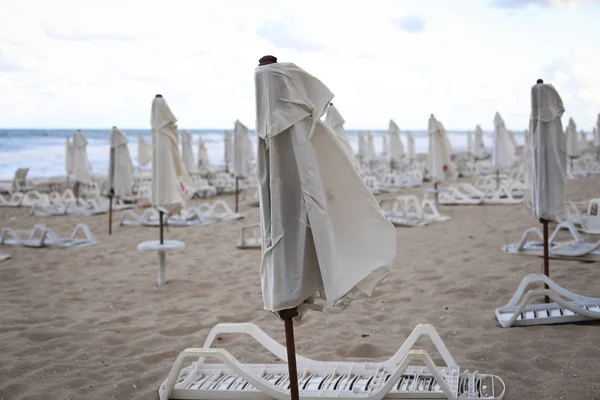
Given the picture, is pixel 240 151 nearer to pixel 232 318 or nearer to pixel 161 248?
pixel 161 248

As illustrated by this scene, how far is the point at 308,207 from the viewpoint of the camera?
1946 mm

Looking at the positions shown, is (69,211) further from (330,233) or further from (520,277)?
(330,233)

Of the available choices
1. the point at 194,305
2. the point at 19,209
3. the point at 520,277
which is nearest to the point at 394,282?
the point at 520,277

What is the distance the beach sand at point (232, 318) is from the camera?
340 centimetres

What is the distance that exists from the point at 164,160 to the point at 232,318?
87.5 inches

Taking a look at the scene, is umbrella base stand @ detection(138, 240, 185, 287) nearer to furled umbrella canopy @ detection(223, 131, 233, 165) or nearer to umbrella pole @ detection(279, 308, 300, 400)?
umbrella pole @ detection(279, 308, 300, 400)

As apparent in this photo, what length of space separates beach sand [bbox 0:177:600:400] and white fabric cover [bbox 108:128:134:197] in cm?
168

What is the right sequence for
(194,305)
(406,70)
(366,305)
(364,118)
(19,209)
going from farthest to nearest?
(364,118), (406,70), (19,209), (194,305), (366,305)

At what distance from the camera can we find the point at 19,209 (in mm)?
15328

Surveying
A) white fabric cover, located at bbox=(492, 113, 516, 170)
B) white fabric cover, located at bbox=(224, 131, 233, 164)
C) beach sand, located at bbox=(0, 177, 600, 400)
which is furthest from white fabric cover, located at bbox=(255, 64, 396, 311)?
white fabric cover, located at bbox=(224, 131, 233, 164)

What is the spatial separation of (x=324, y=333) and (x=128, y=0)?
28.9 ft

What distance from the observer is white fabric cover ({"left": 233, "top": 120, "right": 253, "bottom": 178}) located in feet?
41.1

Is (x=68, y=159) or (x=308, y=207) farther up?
(x=68, y=159)

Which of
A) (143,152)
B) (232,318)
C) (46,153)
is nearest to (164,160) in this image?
(232,318)
